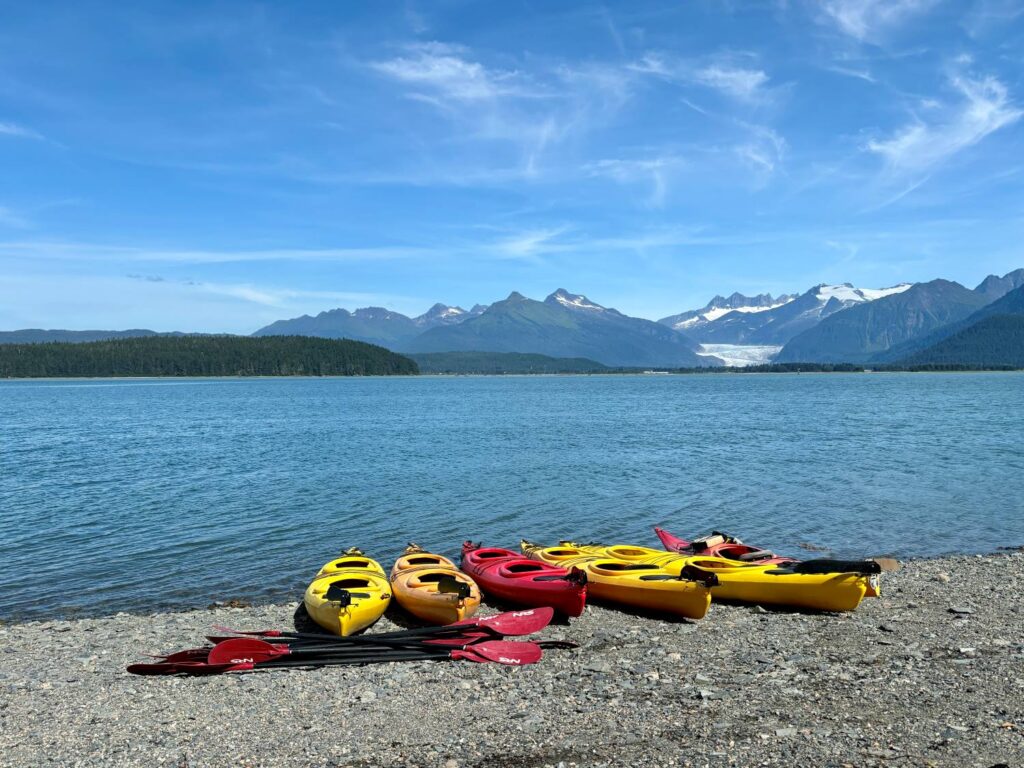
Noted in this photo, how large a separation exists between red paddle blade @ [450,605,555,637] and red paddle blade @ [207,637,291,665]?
327cm

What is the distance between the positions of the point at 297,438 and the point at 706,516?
40.3 metres

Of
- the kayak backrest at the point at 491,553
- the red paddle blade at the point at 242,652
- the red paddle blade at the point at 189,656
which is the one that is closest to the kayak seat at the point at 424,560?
the kayak backrest at the point at 491,553

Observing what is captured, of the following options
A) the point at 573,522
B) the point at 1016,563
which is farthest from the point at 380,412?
the point at 1016,563

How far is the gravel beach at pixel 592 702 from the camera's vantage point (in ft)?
27.6

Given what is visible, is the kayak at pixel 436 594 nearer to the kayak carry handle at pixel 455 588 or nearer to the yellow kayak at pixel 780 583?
the kayak carry handle at pixel 455 588

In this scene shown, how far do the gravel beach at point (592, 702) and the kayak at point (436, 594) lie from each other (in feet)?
5.56

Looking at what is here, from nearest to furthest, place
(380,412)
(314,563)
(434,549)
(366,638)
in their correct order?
(366,638), (314,563), (434,549), (380,412)

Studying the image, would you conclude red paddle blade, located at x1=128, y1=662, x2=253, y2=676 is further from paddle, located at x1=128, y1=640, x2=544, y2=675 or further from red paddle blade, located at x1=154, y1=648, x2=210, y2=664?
red paddle blade, located at x1=154, y1=648, x2=210, y2=664

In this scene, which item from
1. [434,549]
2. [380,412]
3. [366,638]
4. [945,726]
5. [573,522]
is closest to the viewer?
[945,726]

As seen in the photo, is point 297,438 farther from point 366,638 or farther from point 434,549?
point 366,638

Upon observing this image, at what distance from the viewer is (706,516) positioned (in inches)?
1028

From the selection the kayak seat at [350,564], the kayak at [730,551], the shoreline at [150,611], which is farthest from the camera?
the kayak seat at [350,564]

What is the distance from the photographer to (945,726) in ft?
28.4

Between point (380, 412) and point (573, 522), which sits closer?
point (573, 522)
